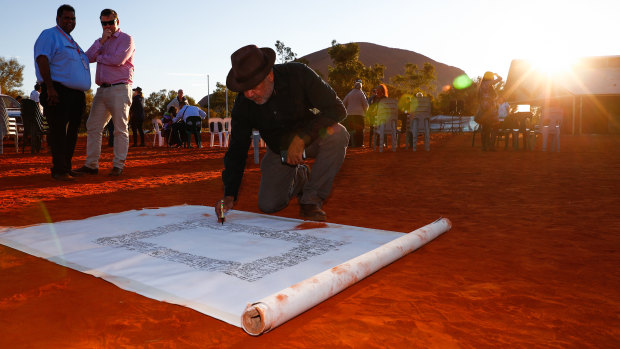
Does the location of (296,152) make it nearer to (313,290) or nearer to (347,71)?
(313,290)

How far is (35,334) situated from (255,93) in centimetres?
179

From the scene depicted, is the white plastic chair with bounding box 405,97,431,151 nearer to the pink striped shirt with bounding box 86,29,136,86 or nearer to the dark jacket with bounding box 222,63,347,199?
the pink striped shirt with bounding box 86,29,136,86

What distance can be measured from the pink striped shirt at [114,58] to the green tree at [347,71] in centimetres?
2804

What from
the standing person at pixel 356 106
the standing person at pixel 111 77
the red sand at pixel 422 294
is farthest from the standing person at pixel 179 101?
the red sand at pixel 422 294

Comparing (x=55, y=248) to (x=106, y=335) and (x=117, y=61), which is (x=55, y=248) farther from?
(x=117, y=61)

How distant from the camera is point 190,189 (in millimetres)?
5156

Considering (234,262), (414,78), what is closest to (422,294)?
(234,262)

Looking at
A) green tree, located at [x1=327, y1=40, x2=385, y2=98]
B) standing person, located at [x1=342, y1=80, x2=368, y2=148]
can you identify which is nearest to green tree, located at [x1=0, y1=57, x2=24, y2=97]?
green tree, located at [x1=327, y1=40, x2=385, y2=98]

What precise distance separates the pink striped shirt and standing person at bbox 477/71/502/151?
7.66 metres

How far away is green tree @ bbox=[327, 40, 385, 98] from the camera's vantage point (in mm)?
33722

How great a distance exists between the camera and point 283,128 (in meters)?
3.25

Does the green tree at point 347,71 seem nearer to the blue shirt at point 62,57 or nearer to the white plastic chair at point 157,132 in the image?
the white plastic chair at point 157,132

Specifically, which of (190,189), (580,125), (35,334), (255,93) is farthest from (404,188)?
(580,125)

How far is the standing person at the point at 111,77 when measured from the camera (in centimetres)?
534
